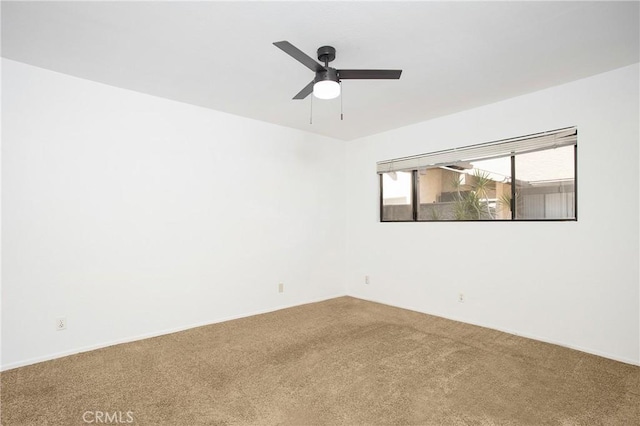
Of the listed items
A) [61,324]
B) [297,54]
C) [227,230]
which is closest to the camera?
[297,54]

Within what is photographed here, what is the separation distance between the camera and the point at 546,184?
3318mm

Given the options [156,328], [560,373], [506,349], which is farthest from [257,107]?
[560,373]

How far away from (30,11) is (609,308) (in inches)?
189

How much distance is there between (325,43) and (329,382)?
244 cm

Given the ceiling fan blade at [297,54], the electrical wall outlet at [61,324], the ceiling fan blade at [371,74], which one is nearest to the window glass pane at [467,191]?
the ceiling fan blade at [371,74]

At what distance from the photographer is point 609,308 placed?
2.84 metres

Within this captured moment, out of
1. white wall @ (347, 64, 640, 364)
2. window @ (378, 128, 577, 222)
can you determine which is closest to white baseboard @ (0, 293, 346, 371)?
white wall @ (347, 64, 640, 364)

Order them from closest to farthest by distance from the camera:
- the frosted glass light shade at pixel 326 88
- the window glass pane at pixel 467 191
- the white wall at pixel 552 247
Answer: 1. the frosted glass light shade at pixel 326 88
2. the white wall at pixel 552 247
3. the window glass pane at pixel 467 191

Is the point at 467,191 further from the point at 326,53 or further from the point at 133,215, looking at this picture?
the point at 133,215

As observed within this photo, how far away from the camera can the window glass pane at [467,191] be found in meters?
3.66

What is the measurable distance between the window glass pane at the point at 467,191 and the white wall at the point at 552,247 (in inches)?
7.1

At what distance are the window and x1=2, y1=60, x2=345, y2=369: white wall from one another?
1402 mm

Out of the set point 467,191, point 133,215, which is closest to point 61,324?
point 133,215

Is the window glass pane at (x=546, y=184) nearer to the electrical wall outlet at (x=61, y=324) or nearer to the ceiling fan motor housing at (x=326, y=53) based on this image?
the ceiling fan motor housing at (x=326, y=53)
